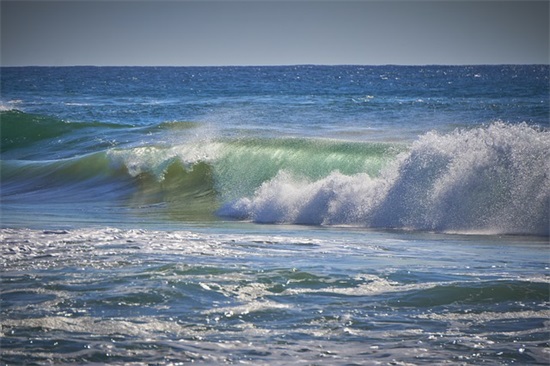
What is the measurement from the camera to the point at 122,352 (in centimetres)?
500

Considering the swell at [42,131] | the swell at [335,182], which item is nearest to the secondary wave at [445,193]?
the swell at [335,182]

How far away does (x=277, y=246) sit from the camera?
8.70 metres

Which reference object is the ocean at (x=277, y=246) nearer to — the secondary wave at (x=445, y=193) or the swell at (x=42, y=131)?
the secondary wave at (x=445, y=193)

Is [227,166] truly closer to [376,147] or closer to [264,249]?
[376,147]

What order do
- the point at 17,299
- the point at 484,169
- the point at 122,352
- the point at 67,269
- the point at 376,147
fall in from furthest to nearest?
the point at 376,147
the point at 484,169
the point at 67,269
the point at 17,299
the point at 122,352

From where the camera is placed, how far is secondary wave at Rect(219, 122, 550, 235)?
34.5 feet

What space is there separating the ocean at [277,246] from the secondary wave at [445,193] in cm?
3

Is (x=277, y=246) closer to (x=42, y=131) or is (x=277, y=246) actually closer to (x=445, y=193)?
(x=445, y=193)

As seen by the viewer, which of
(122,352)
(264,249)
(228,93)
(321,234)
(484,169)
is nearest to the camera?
(122,352)

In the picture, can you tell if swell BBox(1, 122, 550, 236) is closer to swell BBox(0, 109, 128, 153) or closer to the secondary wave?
the secondary wave

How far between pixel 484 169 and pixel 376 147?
4300 millimetres

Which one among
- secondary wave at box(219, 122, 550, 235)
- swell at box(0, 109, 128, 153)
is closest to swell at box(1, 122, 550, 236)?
secondary wave at box(219, 122, 550, 235)

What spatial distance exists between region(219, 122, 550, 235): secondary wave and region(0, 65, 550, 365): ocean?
0.09 feet

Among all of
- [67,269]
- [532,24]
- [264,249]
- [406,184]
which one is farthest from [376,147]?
[532,24]
